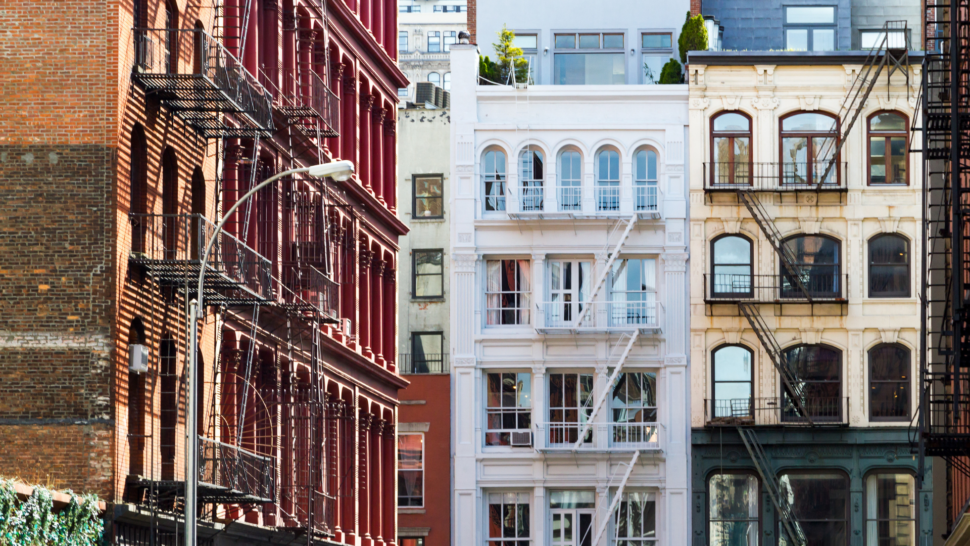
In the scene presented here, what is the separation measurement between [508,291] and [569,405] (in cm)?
444

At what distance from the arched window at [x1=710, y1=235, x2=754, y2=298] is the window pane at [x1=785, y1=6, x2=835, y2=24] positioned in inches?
442

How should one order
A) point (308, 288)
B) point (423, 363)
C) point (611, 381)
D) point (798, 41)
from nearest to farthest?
point (308, 288)
point (611, 381)
point (423, 363)
point (798, 41)

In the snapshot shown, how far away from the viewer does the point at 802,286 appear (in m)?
54.0

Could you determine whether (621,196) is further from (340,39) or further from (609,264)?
(340,39)

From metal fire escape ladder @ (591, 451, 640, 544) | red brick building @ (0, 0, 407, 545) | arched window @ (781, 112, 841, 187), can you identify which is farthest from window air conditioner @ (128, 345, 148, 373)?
arched window @ (781, 112, 841, 187)

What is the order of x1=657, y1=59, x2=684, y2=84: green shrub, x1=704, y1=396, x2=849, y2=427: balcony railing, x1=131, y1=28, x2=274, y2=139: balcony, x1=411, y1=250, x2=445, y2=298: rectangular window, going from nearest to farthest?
x1=131, y1=28, x2=274, y2=139: balcony → x1=704, y1=396, x2=849, y2=427: balcony railing → x1=657, y1=59, x2=684, y2=84: green shrub → x1=411, y1=250, x2=445, y2=298: rectangular window

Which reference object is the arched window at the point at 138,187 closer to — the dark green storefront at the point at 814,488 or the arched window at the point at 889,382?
the dark green storefront at the point at 814,488

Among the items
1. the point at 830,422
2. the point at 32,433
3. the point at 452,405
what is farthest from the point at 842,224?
the point at 32,433

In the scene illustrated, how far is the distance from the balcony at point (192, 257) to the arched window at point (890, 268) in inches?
1122

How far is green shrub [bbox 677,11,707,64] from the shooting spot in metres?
56.1

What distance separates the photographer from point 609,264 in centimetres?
5381

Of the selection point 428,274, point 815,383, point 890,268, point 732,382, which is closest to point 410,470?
point 428,274

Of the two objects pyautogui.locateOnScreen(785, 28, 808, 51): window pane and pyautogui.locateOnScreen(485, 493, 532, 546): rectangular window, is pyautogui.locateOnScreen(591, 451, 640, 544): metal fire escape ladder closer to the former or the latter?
pyautogui.locateOnScreen(485, 493, 532, 546): rectangular window

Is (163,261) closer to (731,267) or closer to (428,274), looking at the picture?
(731,267)
